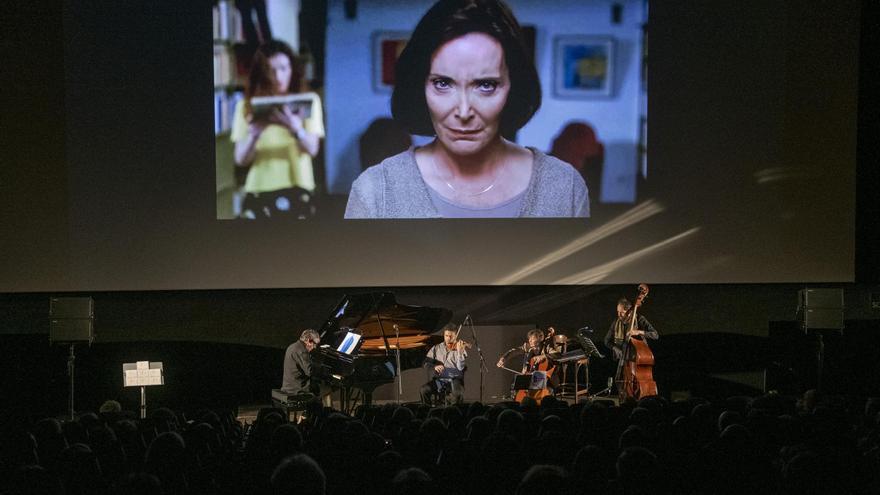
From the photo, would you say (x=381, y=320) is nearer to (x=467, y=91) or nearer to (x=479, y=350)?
(x=479, y=350)

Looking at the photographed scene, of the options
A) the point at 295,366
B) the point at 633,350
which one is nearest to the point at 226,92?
the point at 295,366

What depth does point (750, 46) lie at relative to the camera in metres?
10.6

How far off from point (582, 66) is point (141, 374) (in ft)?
20.1

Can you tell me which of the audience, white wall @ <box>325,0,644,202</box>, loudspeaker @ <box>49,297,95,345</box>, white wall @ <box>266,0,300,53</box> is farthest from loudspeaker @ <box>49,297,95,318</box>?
white wall @ <box>266,0,300,53</box>

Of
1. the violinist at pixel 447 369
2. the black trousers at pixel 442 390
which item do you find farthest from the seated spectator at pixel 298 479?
the black trousers at pixel 442 390

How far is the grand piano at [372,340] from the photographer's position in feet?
29.3

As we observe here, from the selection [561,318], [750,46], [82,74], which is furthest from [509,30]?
[82,74]

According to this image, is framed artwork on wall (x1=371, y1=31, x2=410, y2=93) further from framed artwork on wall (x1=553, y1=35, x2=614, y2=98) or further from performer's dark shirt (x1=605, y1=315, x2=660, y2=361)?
performer's dark shirt (x1=605, y1=315, x2=660, y2=361)

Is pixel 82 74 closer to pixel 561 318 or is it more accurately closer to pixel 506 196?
pixel 506 196

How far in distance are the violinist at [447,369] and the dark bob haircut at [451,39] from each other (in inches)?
98.7

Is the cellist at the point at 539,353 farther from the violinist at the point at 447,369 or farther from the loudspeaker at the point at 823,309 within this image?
the loudspeaker at the point at 823,309

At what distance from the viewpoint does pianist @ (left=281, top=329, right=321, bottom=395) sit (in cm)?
951

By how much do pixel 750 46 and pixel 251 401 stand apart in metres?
7.59

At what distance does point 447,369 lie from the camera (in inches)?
403
